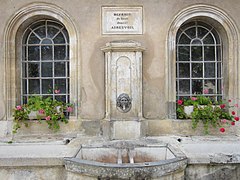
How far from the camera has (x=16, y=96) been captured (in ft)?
14.8

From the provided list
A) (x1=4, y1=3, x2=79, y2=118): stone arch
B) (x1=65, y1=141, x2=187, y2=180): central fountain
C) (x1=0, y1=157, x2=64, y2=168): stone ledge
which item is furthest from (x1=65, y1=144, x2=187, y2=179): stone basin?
Answer: (x1=4, y1=3, x2=79, y2=118): stone arch

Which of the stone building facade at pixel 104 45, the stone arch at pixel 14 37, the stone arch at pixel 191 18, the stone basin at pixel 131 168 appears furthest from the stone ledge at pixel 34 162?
the stone arch at pixel 191 18

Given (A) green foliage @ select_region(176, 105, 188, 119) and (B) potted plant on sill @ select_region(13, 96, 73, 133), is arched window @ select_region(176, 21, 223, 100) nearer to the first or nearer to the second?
(A) green foliage @ select_region(176, 105, 188, 119)

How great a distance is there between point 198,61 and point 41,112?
140 inches

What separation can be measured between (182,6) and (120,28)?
4.58ft

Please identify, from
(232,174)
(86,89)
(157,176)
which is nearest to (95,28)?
(86,89)

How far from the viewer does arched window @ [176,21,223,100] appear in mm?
4762

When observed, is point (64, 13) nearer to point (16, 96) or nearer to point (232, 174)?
point (16, 96)

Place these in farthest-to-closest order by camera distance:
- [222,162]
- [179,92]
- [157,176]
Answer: [179,92] < [222,162] < [157,176]

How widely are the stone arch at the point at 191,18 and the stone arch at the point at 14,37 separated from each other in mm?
1954

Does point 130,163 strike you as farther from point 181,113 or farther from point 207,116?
point 207,116

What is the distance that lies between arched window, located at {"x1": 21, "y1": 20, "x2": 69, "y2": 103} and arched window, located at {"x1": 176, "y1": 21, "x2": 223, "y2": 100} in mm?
2569

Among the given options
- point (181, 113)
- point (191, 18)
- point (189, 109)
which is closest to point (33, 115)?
point (181, 113)

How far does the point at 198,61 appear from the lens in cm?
475
